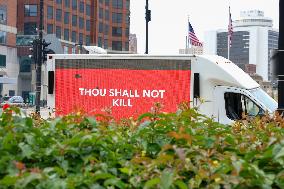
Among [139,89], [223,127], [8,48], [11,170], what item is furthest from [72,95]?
[8,48]

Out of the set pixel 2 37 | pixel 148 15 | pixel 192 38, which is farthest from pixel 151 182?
pixel 2 37

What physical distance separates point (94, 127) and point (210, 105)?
38.9 feet

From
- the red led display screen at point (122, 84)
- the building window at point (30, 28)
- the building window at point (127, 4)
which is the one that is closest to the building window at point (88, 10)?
the building window at point (127, 4)

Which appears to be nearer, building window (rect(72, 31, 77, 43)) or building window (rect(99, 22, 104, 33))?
building window (rect(72, 31, 77, 43))

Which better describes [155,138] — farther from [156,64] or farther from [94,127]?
[156,64]

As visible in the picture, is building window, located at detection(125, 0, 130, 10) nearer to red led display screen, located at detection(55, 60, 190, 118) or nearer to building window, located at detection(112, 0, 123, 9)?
building window, located at detection(112, 0, 123, 9)

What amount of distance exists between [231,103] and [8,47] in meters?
71.7

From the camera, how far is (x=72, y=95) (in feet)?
55.8

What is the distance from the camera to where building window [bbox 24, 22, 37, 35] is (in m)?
91.6

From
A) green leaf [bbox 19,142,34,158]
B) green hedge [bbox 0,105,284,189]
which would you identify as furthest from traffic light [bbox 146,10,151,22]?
green leaf [bbox 19,142,34,158]

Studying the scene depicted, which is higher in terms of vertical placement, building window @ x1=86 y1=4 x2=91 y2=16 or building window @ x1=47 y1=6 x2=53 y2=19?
building window @ x1=86 y1=4 x2=91 y2=16

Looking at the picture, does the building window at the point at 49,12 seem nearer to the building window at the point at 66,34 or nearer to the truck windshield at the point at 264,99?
the building window at the point at 66,34

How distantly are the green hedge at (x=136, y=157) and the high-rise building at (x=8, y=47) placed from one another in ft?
251

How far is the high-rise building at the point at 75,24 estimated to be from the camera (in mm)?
91675
